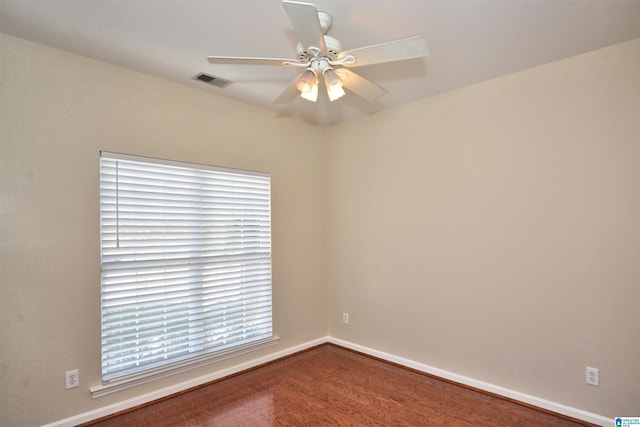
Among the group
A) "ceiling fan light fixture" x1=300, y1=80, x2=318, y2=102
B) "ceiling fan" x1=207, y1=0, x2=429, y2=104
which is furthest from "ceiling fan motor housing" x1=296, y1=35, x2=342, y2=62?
"ceiling fan light fixture" x1=300, y1=80, x2=318, y2=102

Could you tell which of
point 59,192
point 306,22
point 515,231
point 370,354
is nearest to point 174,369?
point 59,192

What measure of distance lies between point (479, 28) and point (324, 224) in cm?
268

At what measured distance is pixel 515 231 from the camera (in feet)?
9.46

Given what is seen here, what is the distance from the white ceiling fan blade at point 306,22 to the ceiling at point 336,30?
0.35m

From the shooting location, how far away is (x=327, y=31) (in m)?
2.20

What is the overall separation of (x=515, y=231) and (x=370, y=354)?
1.99 metres

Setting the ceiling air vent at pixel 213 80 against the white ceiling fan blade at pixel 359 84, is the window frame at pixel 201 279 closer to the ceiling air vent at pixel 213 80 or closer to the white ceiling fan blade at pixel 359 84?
the ceiling air vent at pixel 213 80

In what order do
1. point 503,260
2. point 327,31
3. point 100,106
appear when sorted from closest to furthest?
point 327,31
point 100,106
point 503,260

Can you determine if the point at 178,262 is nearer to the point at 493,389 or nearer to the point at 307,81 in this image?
the point at 307,81

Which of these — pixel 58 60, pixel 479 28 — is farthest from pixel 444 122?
pixel 58 60

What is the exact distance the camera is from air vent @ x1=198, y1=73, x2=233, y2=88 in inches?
116

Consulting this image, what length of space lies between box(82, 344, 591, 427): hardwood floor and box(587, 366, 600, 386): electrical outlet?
294mm

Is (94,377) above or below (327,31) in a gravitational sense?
below

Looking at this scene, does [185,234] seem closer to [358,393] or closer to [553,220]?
[358,393]
